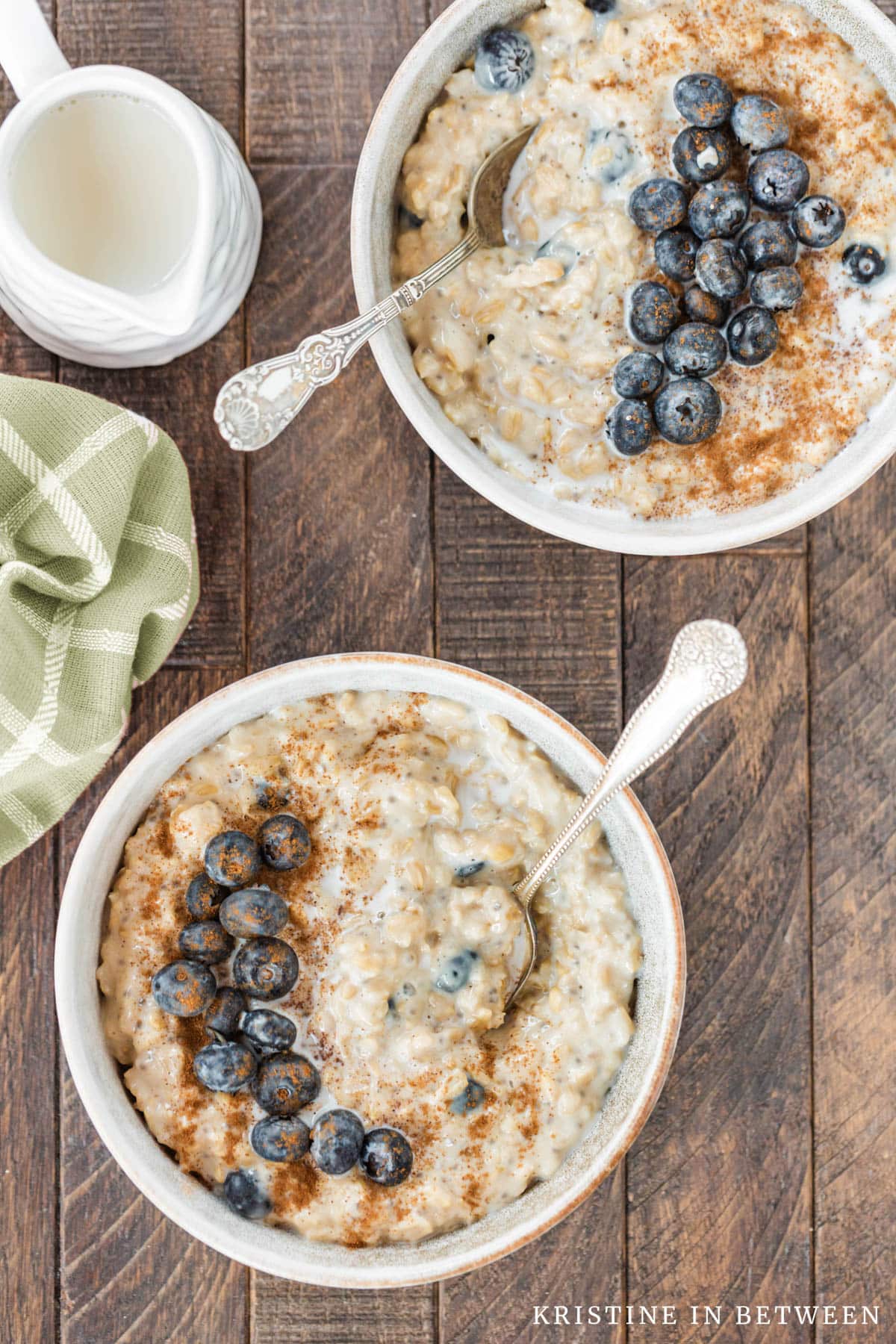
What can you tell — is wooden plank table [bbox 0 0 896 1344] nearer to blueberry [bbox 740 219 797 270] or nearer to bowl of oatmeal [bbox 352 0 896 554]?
bowl of oatmeal [bbox 352 0 896 554]

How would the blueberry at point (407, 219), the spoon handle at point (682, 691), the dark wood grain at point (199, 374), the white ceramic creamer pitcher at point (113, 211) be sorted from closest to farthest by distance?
the spoon handle at point (682, 691) < the white ceramic creamer pitcher at point (113, 211) < the blueberry at point (407, 219) < the dark wood grain at point (199, 374)

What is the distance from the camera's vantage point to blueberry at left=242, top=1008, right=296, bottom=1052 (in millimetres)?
1146

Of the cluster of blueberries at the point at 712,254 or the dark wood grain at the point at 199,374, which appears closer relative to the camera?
the cluster of blueberries at the point at 712,254

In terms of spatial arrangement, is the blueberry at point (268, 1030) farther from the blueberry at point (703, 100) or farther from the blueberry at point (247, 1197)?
the blueberry at point (703, 100)

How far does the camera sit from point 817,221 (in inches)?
44.4

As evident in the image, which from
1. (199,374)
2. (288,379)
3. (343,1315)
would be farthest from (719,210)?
(343,1315)

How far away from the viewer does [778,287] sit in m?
1.13

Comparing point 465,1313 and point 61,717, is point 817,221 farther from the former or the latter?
point 465,1313

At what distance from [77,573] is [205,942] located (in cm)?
40

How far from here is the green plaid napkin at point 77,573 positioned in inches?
45.8

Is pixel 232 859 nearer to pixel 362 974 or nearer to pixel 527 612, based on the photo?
pixel 362 974

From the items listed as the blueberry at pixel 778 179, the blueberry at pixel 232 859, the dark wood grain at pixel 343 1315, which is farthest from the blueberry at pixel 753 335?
the dark wood grain at pixel 343 1315

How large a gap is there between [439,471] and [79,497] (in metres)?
0.40

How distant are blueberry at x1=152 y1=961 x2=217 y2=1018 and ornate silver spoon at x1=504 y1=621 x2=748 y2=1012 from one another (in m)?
0.43
